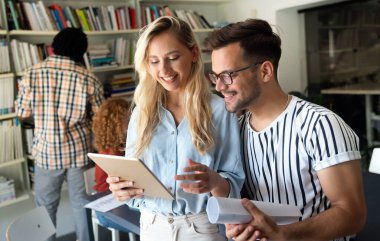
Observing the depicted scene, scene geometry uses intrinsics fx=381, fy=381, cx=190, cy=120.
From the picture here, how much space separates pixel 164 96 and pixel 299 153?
0.60 metres

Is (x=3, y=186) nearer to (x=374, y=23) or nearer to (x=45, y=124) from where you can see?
(x=45, y=124)

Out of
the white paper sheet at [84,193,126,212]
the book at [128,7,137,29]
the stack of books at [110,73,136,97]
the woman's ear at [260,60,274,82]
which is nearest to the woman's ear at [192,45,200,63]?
the woman's ear at [260,60,274,82]

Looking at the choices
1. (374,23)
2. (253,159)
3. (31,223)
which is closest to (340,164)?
(253,159)

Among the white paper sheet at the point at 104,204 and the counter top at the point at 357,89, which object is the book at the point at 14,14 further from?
the counter top at the point at 357,89

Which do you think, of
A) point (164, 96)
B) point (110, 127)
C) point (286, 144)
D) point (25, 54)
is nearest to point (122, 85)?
point (25, 54)

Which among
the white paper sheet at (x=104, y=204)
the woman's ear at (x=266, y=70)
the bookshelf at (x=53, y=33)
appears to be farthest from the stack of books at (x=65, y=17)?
the woman's ear at (x=266, y=70)

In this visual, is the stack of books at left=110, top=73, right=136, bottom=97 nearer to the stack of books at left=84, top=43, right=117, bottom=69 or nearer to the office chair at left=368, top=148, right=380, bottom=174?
the stack of books at left=84, top=43, right=117, bottom=69

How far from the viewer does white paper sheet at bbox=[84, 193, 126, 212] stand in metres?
2.02

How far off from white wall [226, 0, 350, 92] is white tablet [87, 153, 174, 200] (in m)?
3.58

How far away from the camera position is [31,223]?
193cm

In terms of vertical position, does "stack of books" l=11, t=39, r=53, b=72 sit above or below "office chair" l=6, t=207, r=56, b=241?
above

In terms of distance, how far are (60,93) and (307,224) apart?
2.30m

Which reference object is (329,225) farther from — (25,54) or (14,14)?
(14,14)

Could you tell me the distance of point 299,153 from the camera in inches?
47.2
